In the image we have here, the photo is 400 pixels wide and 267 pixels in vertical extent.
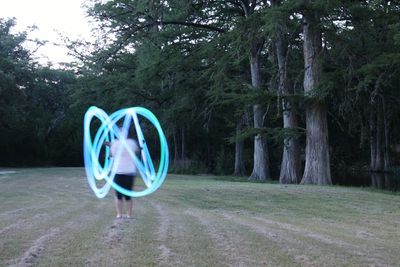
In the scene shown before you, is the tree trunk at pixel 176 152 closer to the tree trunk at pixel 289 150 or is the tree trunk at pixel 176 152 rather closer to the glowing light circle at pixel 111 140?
the tree trunk at pixel 289 150

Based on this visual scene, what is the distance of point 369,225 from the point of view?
11.4m

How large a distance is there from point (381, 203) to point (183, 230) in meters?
9.08

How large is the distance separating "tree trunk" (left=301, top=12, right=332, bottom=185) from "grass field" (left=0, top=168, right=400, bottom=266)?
10760 millimetres

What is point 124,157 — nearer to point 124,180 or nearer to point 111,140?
point 124,180

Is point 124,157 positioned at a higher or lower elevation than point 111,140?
lower

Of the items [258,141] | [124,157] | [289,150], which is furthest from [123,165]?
[258,141]

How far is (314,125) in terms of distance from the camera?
27.0 m

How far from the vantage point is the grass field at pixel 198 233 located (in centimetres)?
714

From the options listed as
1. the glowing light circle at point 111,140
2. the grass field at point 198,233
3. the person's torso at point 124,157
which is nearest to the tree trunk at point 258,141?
the grass field at point 198,233

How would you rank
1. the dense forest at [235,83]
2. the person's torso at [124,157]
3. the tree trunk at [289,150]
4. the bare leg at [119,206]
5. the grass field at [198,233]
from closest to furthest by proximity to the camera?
the grass field at [198,233], the person's torso at [124,157], the bare leg at [119,206], the dense forest at [235,83], the tree trunk at [289,150]

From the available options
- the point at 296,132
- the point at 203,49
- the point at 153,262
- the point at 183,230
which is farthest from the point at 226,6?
the point at 153,262

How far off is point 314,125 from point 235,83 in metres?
6.95

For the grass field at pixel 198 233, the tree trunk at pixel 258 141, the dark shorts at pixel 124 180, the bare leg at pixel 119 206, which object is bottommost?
the grass field at pixel 198 233

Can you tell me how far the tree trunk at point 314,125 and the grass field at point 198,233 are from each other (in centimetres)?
1076
